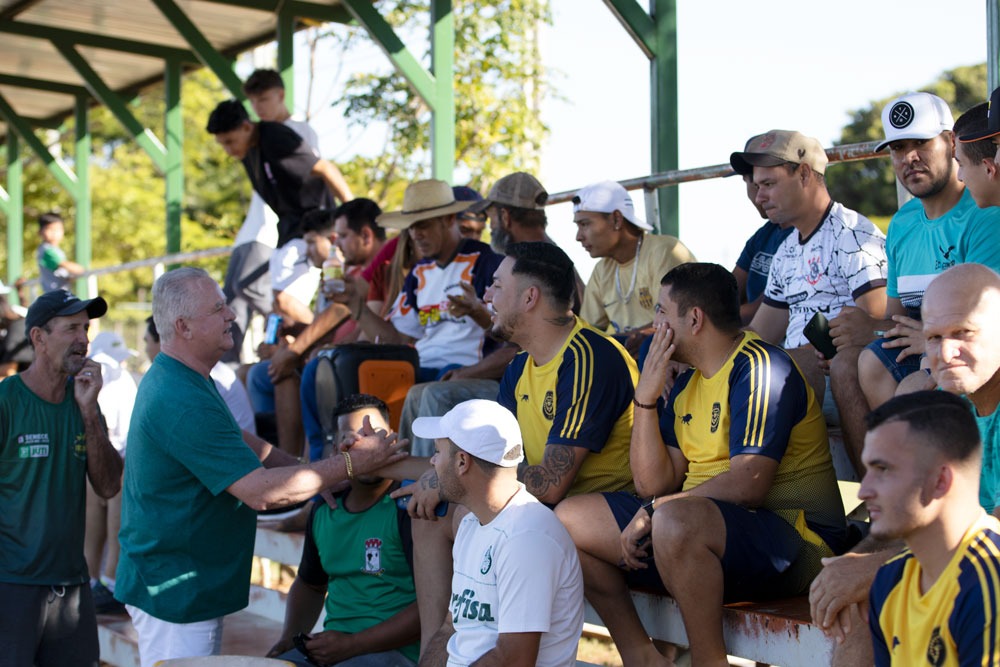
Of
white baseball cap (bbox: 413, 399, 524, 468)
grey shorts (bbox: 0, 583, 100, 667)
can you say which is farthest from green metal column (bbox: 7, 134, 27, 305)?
white baseball cap (bbox: 413, 399, 524, 468)

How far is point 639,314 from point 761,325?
0.71 m

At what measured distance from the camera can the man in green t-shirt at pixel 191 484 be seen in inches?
166

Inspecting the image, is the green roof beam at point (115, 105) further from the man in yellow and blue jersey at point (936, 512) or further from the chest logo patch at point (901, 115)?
the man in yellow and blue jersey at point (936, 512)

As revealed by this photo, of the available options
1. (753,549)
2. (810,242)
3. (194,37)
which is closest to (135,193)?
(194,37)

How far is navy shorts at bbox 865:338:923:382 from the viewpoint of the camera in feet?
12.1

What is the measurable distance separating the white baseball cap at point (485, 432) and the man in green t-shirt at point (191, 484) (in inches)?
28.7

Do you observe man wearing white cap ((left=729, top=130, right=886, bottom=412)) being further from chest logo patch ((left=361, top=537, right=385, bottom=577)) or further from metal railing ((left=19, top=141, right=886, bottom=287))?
chest logo patch ((left=361, top=537, right=385, bottom=577))

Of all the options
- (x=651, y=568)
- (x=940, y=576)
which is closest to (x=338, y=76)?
(x=651, y=568)

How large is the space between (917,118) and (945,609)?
2.13 metres

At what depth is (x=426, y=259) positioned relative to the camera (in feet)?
20.5

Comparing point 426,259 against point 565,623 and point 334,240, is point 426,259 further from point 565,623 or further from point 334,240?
point 565,623

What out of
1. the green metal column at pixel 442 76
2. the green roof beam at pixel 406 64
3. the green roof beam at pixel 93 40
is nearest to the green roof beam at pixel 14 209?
the green roof beam at pixel 93 40

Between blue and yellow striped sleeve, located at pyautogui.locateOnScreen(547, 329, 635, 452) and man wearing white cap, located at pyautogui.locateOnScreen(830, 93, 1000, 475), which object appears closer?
man wearing white cap, located at pyautogui.locateOnScreen(830, 93, 1000, 475)

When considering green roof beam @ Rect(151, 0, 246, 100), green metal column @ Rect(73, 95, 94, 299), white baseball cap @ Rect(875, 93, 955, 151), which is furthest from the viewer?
green metal column @ Rect(73, 95, 94, 299)
